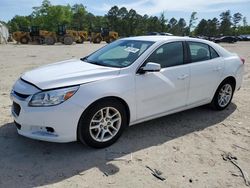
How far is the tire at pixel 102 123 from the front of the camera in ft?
12.9

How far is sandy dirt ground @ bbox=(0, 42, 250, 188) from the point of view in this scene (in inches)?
136

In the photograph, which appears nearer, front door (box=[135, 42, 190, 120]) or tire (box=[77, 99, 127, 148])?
tire (box=[77, 99, 127, 148])

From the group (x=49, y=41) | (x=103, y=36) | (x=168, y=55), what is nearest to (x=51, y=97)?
(x=168, y=55)

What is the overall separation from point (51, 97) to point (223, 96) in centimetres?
366

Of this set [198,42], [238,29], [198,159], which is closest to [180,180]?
[198,159]

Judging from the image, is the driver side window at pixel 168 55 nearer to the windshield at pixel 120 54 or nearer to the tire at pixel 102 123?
the windshield at pixel 120 54

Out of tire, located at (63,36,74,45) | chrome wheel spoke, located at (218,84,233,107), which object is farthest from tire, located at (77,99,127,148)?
tire, located at (63,36,74,45)

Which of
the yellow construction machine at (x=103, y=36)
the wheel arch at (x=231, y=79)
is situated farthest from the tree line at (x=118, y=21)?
the wheel arch at (x=231, y=79)

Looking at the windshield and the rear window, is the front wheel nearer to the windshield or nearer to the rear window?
the rear window

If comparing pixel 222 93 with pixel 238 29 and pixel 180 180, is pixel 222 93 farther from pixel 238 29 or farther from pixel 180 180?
pixel 238 29

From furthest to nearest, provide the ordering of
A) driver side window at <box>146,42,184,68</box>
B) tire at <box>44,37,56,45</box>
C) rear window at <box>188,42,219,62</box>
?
tire at <box>44,37,56,45</box>, rear window at <box>188,42,219,62</box>, driver side window at <box>146,42,184,68</box>

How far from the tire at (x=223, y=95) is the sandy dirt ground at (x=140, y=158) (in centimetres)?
59

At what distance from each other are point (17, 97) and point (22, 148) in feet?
2.39

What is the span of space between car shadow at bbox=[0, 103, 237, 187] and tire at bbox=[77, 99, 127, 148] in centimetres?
14
